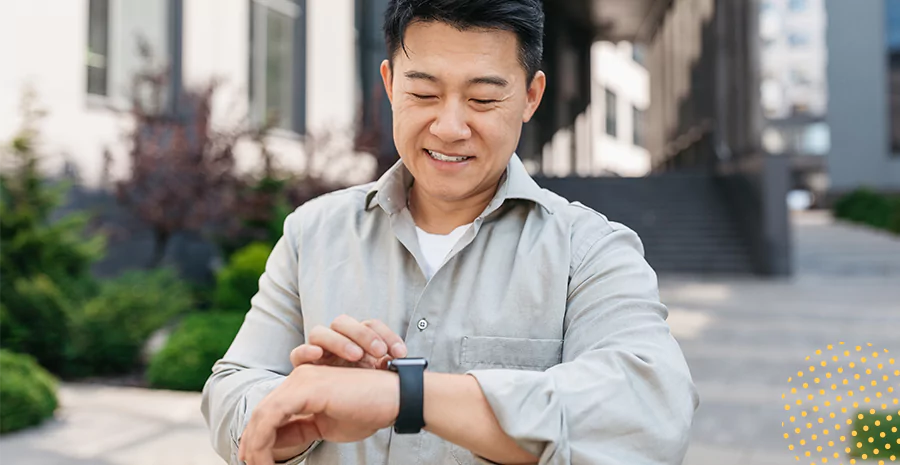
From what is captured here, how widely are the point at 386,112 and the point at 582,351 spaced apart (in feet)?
36.2

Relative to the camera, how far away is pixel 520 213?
167cm

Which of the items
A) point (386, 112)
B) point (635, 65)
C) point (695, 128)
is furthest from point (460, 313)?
point (635, 65)

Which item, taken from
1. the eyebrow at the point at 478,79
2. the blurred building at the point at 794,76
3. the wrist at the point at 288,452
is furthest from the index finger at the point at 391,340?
the blurred building at the point at 794,76

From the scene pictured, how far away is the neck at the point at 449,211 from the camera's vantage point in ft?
5.59

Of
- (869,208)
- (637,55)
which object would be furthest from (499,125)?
(637,55)

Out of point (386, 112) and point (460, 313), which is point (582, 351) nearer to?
point (460, 313)

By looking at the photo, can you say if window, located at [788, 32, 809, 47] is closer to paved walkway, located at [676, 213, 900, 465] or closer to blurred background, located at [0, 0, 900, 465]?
blurred background, located at [0, 0, 900, 465]

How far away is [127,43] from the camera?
9.94m

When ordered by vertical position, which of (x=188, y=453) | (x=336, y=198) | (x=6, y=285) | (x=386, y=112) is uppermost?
(x=386, y=112)

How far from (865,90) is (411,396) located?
30.3m

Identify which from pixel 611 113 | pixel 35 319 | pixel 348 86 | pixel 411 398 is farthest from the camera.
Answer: pixel 611 113

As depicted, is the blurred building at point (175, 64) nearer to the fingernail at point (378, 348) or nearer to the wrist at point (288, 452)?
the wrist at point (288, 452)

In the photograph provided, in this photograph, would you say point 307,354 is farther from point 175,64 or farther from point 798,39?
point 798,39

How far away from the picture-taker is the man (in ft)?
4.18
